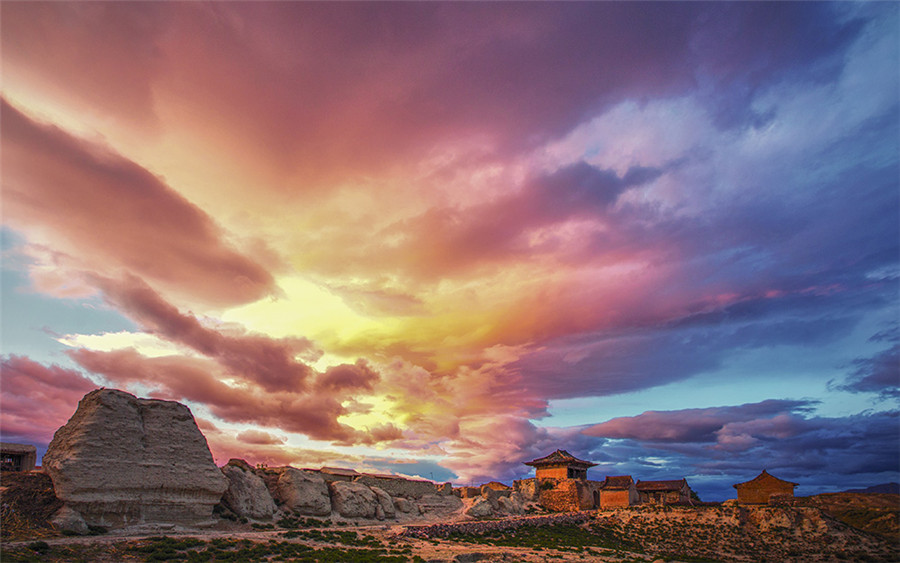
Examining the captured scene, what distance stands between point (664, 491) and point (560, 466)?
13943mm

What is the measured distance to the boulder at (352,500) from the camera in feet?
132

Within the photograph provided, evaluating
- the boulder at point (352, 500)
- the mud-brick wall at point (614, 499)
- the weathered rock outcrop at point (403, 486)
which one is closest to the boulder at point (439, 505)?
the weathered rock outcrop at point (403, 486)

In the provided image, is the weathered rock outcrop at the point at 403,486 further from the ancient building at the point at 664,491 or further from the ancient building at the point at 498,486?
the ancient building at the point at 664,491

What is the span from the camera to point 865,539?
42062 mm

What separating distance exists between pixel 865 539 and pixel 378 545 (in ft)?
145

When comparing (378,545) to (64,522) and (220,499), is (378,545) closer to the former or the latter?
(220,499)

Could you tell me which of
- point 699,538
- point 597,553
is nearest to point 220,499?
point 597,553

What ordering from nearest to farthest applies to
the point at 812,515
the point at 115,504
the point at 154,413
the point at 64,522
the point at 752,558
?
the point at 64,522, the point at 115,504, the point at 154,413, the point at 752,558, the point at 812,515

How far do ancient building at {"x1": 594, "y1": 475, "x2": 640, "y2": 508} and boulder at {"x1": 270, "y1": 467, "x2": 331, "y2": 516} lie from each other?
39427mm

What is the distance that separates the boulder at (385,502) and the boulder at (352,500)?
0.97 m

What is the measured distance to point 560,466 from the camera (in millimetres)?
64938

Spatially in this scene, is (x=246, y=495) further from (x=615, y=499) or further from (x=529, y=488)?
(x=615, y=499)

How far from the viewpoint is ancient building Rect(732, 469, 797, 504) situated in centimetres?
5191

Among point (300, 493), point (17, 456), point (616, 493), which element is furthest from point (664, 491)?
point (17, 456)
